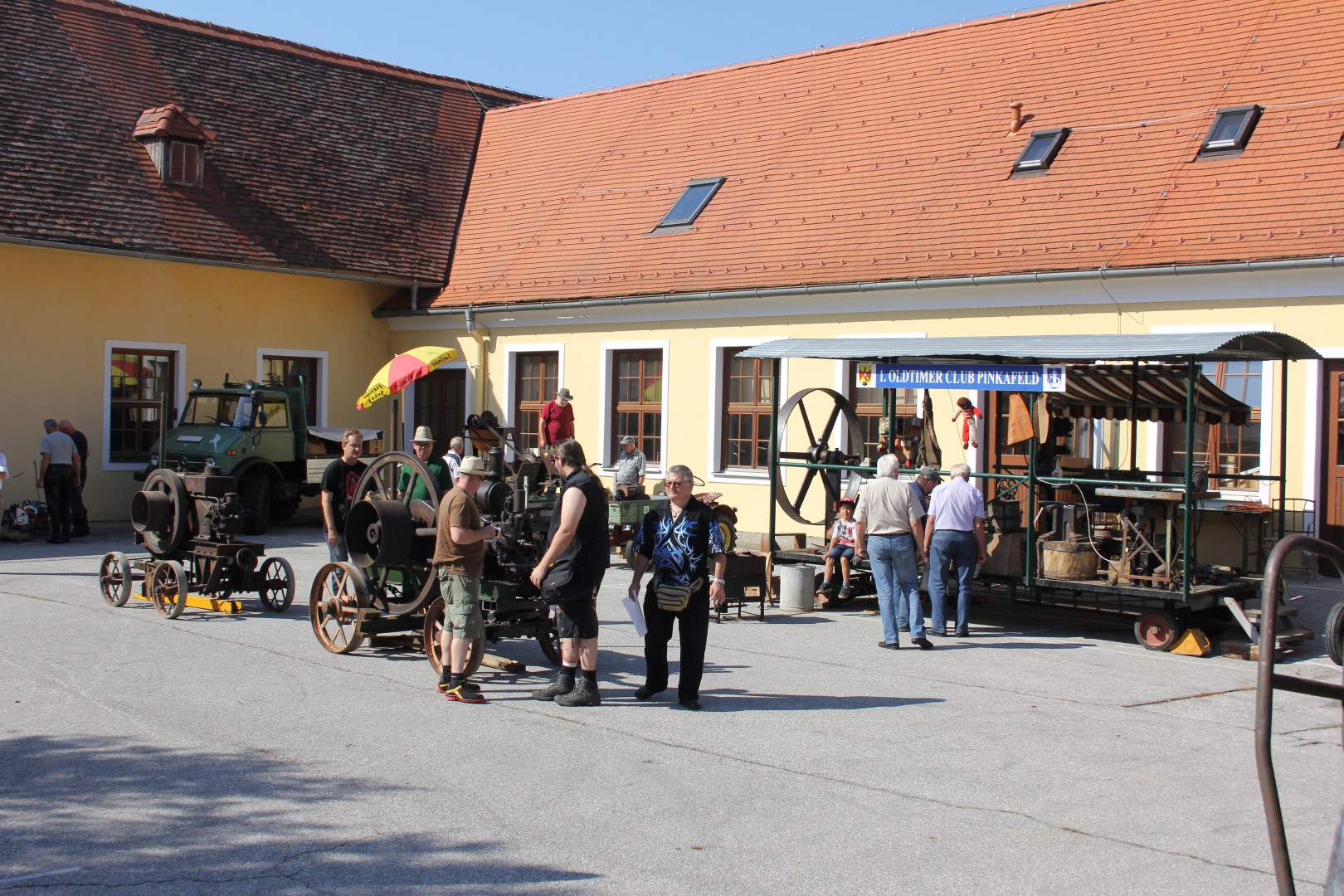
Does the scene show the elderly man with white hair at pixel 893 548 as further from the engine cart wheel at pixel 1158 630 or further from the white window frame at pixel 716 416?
the white window frame at pixel 716 416

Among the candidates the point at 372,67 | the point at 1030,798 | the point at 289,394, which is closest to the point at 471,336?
the point at 289,394

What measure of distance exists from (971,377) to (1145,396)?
2.65 metres

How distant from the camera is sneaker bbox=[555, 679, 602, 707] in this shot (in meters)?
8.89

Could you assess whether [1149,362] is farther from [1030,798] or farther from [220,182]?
[220,182]

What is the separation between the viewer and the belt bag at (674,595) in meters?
8.96

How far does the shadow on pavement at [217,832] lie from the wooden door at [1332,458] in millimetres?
11875

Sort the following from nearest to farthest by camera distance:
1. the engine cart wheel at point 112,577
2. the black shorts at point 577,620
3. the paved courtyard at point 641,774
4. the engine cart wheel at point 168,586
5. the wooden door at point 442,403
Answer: the paved courtyard at point 641,774, the black shorts at point 577,620, the engine cart wheel at point 168,586, the engine cart wheel at point 112,577, the wooden door at point 442,403

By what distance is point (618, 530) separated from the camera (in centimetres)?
1700

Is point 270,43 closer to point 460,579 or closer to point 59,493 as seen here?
point 59,493

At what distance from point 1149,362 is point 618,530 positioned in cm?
641

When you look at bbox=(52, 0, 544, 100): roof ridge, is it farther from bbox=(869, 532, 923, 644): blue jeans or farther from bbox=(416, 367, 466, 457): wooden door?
bbox=(869, 532, 923, 644): blue jeans

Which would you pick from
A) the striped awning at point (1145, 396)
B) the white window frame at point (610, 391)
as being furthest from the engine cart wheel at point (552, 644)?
the white window frame at point (610, 391)

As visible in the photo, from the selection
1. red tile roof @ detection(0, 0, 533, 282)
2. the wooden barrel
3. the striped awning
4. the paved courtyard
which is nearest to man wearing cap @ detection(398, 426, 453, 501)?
the paved courtyard

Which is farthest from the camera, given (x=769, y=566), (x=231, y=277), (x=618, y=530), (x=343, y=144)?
(x=343, y=144)
